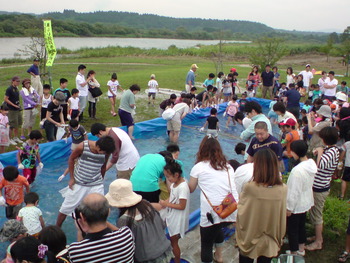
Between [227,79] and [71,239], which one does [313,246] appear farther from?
[227,79]

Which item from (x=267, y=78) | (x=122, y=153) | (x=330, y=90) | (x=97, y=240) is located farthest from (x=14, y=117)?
(x=330, y=90)

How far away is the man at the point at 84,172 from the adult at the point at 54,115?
372cm

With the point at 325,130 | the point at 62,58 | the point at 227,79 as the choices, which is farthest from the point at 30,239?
the point at 62,58

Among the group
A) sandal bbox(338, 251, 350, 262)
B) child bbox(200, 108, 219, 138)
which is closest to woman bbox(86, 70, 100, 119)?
child bbox(200, 108, 219, 138)

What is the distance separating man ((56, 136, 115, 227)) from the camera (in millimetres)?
4633

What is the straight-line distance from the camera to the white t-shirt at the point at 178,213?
12.6 feet

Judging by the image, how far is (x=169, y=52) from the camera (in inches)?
1686

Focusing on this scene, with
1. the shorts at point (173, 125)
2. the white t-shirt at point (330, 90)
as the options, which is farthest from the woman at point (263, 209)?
the white t-shirt at point (330, 90)

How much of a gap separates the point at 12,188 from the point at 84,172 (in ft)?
3.84

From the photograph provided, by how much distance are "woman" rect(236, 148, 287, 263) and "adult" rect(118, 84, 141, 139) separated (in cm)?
633

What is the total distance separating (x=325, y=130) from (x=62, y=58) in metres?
31.8

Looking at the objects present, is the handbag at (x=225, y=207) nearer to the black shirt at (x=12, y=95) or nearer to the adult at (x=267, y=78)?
the black shirt at (x=12, y=95)

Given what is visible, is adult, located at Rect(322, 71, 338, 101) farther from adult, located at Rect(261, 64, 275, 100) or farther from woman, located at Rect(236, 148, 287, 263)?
woman, located at Rect(236, 148, 287, 263)

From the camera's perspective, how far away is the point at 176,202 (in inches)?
153
